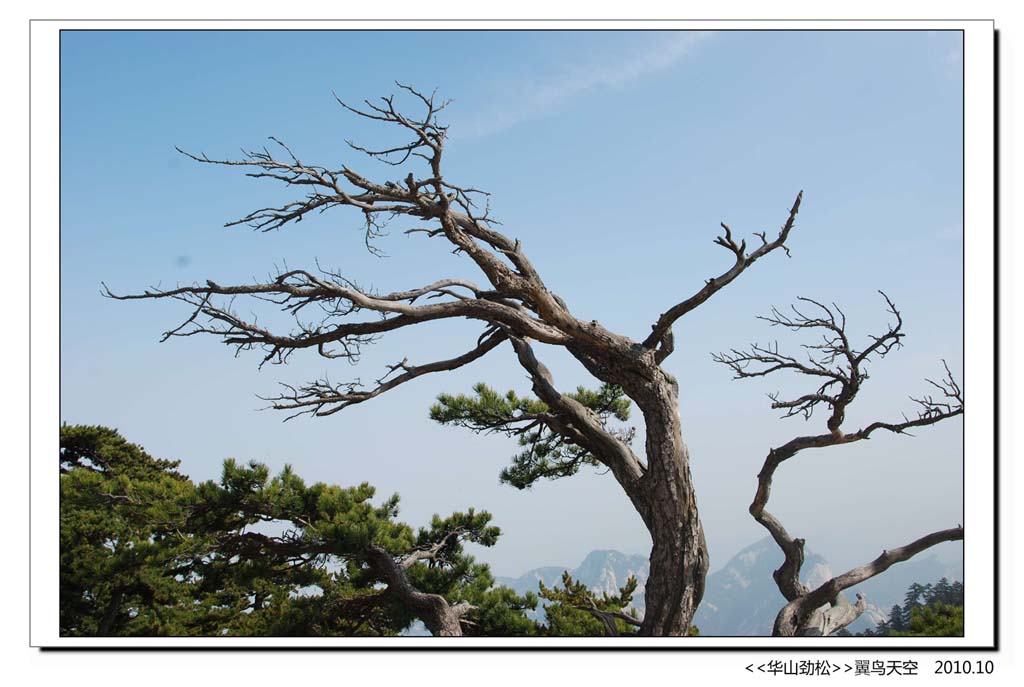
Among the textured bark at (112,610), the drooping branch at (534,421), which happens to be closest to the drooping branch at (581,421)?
the drooping branch at (534,421)

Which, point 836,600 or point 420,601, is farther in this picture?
point 420,601

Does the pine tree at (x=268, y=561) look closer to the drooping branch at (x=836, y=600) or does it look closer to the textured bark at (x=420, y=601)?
the textured bark at (x=420, y=601)

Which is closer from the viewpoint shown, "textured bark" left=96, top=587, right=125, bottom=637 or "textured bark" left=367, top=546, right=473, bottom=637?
Answer: "textured bark" left=367, top=546, right=473, bottom=637

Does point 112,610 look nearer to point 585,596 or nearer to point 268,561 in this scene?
point 268,561

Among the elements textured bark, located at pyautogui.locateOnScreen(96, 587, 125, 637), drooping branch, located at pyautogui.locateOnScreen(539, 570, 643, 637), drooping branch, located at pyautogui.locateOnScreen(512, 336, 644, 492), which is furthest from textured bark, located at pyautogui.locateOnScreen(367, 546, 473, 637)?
textured bark, located at pyautogui.locateOnScreen(96, 587, 125, 637)

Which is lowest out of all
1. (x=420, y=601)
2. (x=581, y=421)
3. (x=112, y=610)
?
(x=112, y=610)

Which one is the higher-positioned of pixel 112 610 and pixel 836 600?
pixel 836 600

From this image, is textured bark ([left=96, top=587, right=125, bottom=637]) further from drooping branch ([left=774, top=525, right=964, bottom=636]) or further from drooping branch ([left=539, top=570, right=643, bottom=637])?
drooping branch ([left=774, top=525, right=964, bottom=636])

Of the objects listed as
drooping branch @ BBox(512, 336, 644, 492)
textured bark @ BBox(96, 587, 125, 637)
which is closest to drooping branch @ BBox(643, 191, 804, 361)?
drooping branch @ BBox(512, 336, 644, 492)

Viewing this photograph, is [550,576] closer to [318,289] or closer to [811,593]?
[811,593]

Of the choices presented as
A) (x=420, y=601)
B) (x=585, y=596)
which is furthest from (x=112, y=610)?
(x=585, y=596)

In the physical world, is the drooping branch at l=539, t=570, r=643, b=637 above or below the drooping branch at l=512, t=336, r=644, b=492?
below

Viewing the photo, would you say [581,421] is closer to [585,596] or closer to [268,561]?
[585,596]

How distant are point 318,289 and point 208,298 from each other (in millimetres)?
427
